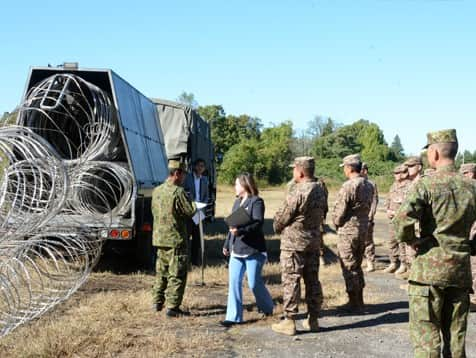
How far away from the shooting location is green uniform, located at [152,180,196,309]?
6672 mm

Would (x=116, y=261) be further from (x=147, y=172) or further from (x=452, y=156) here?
(x=452, y=156)

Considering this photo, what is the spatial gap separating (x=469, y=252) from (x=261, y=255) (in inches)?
107

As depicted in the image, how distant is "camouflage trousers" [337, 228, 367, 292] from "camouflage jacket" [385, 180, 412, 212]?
2966 mm

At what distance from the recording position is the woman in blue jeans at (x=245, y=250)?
21.3 feet

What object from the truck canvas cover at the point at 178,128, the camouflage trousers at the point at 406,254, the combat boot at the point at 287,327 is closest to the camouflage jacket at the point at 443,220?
the combat boot at the point at 287,327

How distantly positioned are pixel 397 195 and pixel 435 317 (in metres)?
6.17

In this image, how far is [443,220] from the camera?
4.23m

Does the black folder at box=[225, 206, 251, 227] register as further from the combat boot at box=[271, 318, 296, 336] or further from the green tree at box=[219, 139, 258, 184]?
the green tree at box=[219, 139, 258, 184]

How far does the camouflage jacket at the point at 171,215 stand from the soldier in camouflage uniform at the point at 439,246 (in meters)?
3.01

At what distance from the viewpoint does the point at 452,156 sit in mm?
4336

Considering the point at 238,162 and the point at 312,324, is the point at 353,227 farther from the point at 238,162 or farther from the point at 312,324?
the point at 238,162

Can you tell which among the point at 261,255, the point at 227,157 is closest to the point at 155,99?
the point at 261,255

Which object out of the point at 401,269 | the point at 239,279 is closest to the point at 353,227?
the point at 239,279

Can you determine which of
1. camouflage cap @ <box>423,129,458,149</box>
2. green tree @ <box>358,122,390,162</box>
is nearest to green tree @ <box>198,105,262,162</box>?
green tree @ <box>358,122,390,162</box>
